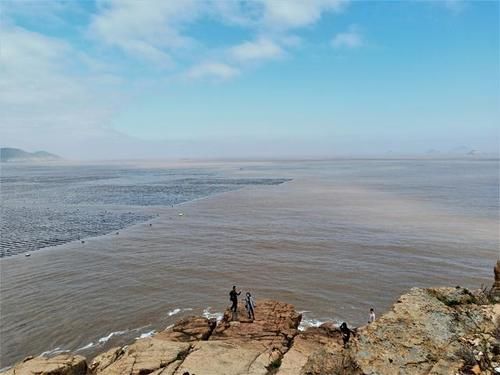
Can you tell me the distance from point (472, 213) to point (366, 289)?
36.0 m

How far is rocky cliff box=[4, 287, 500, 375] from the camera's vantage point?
8.95 meters

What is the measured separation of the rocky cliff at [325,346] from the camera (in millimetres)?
8945

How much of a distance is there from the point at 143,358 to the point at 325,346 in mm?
9941

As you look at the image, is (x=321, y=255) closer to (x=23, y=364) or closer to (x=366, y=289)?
(x=366, y=289)

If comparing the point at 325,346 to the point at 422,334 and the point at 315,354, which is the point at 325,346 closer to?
the point at 315,354

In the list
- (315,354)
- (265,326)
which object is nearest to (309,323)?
(265,326)

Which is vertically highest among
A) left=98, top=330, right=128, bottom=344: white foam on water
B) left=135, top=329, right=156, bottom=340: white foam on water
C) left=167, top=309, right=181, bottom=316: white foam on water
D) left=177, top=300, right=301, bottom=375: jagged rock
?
left=177, top=300, right=301, bottom=375: jagged rock

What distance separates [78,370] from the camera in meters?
17.6

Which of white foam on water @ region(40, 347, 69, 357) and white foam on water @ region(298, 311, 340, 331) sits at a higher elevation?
white foam on water @ region(298, 311, 340, 331)

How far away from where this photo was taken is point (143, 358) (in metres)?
17.2

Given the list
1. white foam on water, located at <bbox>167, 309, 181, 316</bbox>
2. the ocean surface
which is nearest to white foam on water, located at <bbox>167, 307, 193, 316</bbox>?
white foam on water, located at <bbox>167, 309, 181, 316</bbox>

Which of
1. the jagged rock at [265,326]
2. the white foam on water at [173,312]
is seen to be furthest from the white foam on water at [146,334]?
the jagged rock at [265,326]

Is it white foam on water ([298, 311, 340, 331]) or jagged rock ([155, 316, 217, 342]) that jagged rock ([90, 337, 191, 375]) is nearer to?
jagged rock ([155, 316, 217, 342])

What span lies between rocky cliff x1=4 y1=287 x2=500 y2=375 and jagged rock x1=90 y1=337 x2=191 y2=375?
4 cm
